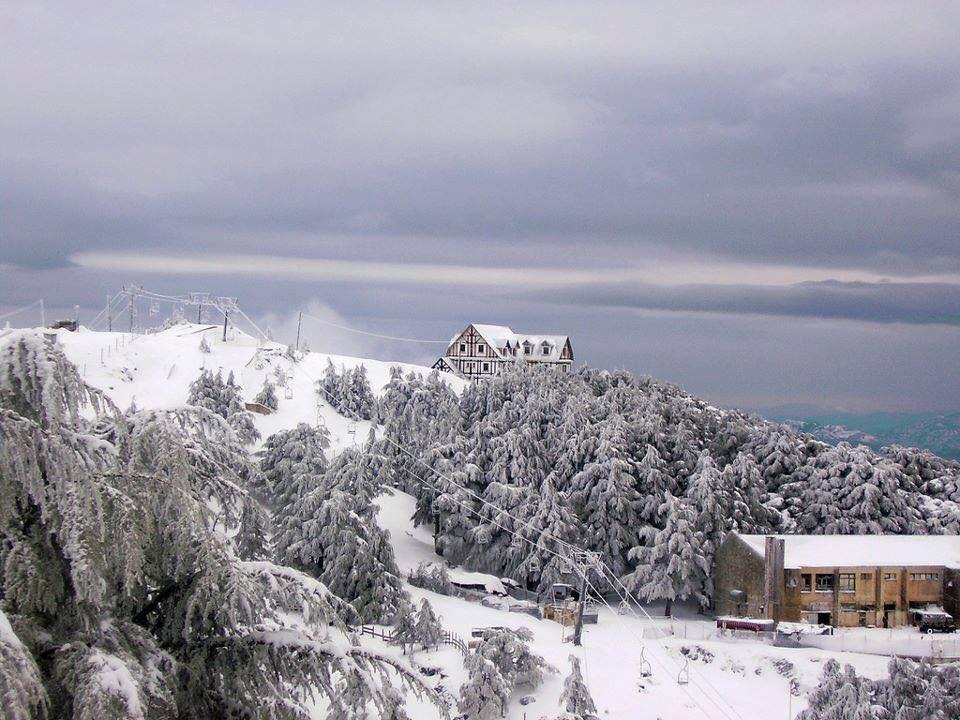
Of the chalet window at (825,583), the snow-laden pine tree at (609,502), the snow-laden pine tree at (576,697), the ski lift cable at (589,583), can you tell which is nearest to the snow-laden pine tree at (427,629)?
the ski lift cable at (589,583)

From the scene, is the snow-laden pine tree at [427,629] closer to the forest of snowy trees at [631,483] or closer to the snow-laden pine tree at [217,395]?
the forest of snowy trees at [631,483]

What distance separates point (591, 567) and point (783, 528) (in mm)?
11495

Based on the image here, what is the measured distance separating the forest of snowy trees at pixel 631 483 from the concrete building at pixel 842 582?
238 centimetres

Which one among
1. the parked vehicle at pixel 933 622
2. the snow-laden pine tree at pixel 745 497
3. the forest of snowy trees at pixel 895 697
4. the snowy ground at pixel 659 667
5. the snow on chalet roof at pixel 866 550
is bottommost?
the snowy ground at pixel 659 667

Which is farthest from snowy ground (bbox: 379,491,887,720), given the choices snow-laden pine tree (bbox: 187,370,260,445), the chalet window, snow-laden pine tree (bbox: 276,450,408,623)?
snow-laden pine tree (bbox: 187,370,260,445)

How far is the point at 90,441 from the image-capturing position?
5977mm

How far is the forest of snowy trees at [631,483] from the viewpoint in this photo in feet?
133

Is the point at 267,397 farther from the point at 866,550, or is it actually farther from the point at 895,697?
the point at 895,697

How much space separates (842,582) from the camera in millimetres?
38156

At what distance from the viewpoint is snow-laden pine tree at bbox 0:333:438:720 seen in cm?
527

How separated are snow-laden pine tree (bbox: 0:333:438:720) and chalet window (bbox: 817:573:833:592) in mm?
35865

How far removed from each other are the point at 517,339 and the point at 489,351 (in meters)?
3.30

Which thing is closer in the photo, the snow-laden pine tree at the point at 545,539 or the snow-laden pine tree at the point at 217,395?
the snow-laden pine tree at the point at 545,539

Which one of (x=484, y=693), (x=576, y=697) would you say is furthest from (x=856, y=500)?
(x=484, y=693)
